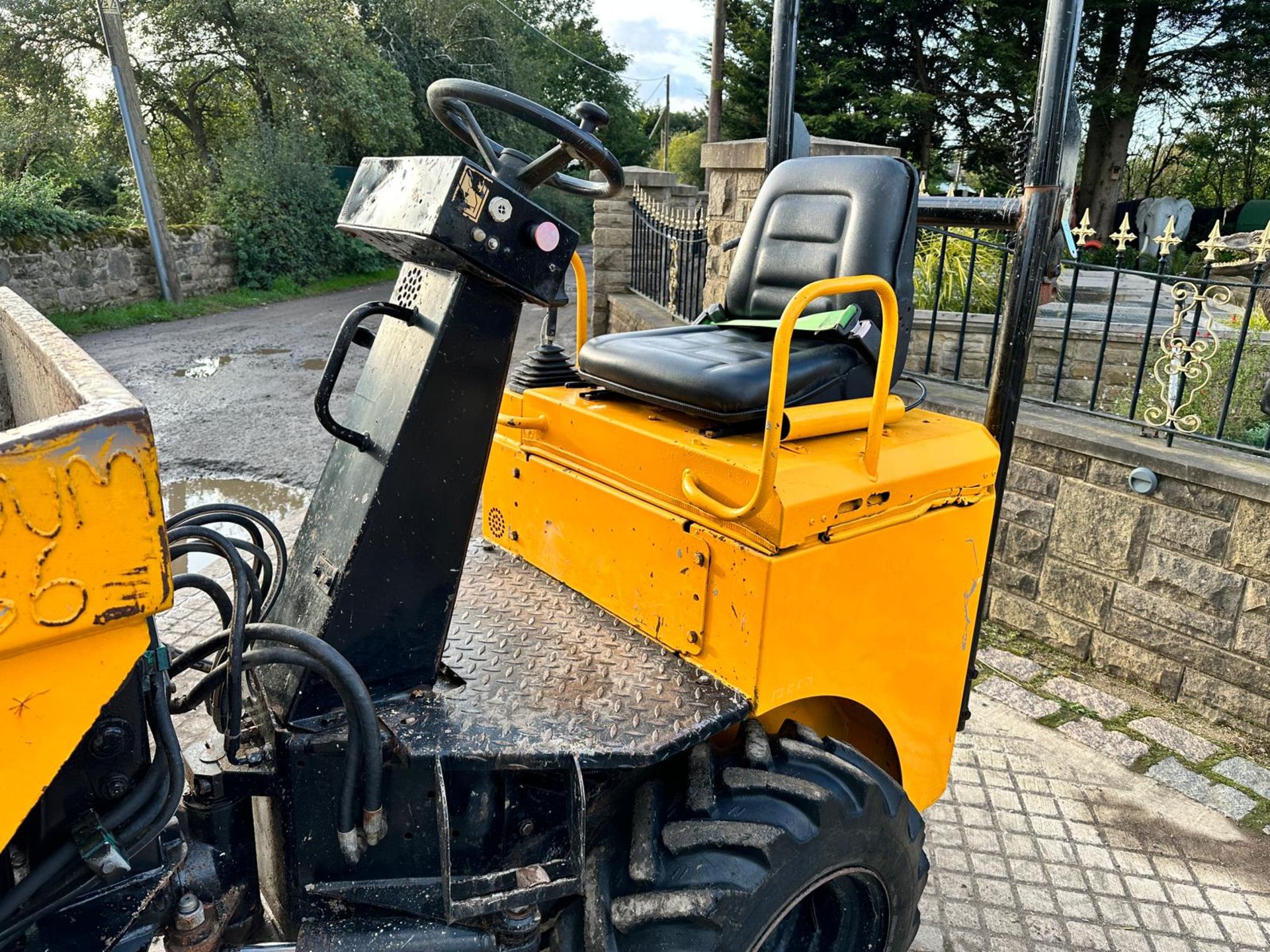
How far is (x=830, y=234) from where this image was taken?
9.36ft

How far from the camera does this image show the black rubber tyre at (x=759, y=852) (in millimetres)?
1864

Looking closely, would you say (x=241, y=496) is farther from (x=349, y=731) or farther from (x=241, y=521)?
(x=349, y=731)

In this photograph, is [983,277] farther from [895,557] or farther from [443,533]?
[443,533]

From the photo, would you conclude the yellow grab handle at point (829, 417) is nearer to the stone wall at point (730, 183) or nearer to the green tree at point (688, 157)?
the stone wall at point (730, 183)

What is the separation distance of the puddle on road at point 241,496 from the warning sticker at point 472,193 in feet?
14.8

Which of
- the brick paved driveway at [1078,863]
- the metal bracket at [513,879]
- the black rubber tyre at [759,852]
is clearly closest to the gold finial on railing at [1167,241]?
the brick paved driveway at [1078,863]

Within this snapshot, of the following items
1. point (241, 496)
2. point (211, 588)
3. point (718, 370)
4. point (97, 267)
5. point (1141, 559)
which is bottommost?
point (241, 496)

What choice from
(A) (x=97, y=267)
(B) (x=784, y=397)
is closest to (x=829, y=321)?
(B) (x=784, y=397)

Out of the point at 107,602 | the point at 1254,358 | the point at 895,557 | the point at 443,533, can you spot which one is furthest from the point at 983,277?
the point at 107,602

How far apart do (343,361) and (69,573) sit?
763mm

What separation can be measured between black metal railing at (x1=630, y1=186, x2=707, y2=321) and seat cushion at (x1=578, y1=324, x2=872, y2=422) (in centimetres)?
480

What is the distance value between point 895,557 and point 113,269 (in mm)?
14276

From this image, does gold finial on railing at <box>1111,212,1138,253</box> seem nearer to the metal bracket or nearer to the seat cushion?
the seat cushion

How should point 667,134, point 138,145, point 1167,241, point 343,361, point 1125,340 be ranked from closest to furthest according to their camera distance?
point 343,361 → point 1167,241 → point 1125,340 → point 138,145 → point 667,134
